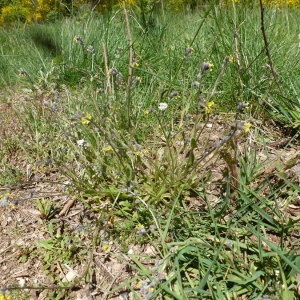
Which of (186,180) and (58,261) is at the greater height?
(186,180)

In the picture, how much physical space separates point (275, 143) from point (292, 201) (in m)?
0.47

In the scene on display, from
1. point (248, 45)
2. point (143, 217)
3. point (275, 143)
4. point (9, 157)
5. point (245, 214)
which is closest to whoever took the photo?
point (245, 214)

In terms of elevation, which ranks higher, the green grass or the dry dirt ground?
the green grass

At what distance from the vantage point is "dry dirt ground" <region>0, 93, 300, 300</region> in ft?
4.18

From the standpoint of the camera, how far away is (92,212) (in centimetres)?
156

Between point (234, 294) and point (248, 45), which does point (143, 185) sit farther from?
point (248, 45)

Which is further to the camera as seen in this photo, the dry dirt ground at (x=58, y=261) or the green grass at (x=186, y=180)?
the dry dirt ground at (x=58, y=261)

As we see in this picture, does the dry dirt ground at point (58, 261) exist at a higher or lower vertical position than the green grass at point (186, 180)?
lower

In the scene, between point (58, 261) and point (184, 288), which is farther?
point (58, 261)

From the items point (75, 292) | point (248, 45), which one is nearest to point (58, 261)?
point (75, 292)

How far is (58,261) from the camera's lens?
54.1 inches

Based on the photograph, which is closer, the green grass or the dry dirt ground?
the green grass

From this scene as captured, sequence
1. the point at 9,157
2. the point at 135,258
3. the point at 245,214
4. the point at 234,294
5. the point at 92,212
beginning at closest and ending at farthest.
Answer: the point at 234,294 → the point at 245,214 → the point at 135,258 → the point at 92,212 → the point at 9,157

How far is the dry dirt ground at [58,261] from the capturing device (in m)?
1.27
